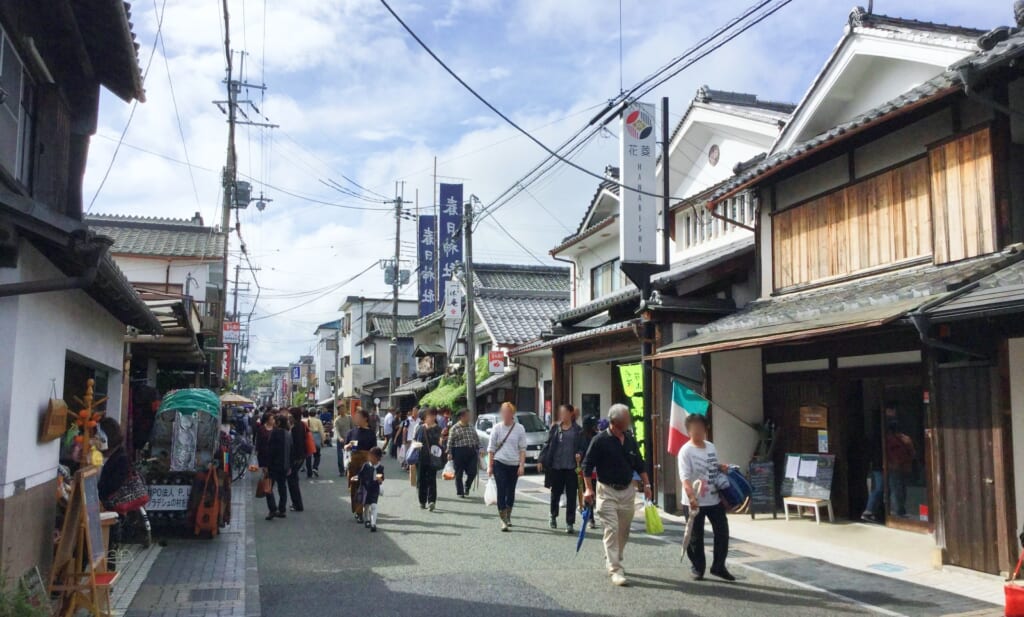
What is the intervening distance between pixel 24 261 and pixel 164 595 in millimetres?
3532

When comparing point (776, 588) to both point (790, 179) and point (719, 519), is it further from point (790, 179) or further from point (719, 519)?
point (790, 179)

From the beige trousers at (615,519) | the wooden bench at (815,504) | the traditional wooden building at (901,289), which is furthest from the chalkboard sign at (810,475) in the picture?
the beige trousers at (615,519)

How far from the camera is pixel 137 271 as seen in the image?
1130 inches

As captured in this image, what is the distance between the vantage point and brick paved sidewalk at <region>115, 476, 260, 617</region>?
24.6 ft

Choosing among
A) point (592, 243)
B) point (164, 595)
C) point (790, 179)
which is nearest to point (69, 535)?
point (164, 595)

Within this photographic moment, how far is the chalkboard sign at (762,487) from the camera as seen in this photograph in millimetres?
13359

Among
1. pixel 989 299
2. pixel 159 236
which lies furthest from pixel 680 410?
pixel 159 236

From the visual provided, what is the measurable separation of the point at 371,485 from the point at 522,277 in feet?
79.1

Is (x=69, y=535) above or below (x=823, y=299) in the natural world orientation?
below

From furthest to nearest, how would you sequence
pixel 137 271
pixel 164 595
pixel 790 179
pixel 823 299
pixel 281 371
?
pixel 281 371 < pixel 137 271 < pixel 790 179 < pixel 823 299 < pixel 164 595

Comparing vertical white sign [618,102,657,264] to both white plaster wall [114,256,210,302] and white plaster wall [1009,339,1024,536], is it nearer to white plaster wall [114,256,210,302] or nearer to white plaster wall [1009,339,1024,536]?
white plaster wall [1009,339,1024,536]

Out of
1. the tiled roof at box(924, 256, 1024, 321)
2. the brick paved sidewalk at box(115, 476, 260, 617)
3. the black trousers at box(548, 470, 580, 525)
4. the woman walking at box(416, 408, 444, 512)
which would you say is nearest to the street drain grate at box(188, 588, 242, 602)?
the brick paved sidewalk at box(115, 476, 260, 617)

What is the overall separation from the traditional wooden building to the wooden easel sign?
301 inches

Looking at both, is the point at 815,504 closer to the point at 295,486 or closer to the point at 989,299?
the point at 989,299
